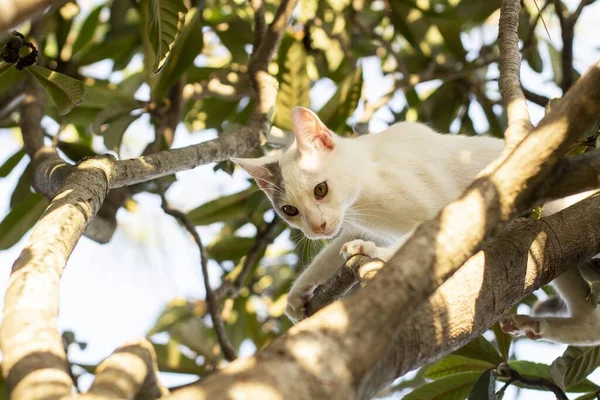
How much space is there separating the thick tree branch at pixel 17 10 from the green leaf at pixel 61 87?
1069 mm

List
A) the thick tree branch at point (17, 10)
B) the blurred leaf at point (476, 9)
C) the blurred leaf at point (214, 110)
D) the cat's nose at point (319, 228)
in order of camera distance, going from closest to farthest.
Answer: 1. the thick tree branch at point (17, 10)
2. the cat's nose at point (319, 228)
3. the blurred leaf at point (476, 9)
4. the blurred leaf at point (214, 110)

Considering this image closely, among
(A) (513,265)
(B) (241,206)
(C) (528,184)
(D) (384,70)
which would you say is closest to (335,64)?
(D) (384,70)

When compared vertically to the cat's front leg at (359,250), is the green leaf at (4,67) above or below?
above

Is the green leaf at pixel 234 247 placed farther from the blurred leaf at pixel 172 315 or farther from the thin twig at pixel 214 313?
the thin twig at pixel 214 313

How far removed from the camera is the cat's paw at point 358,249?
1963 millimetres

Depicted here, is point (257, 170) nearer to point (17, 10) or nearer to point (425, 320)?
point (425, 320)

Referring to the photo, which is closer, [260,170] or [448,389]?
[448,389]

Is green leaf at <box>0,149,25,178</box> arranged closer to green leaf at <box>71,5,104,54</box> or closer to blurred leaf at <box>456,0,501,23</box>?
green leaf at <box>71,5,104,54</box>

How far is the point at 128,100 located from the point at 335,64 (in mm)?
1371

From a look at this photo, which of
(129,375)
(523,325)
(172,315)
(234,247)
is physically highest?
(129,375)

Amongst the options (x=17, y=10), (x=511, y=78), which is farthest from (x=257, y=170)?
(x=17, y=10)

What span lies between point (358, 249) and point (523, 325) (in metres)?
0.69

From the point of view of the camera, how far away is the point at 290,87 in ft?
10.4

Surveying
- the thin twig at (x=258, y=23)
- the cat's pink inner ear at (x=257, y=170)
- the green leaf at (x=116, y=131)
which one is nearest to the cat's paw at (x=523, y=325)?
A: the cat's pink inner ear at (x=257, y=170)
